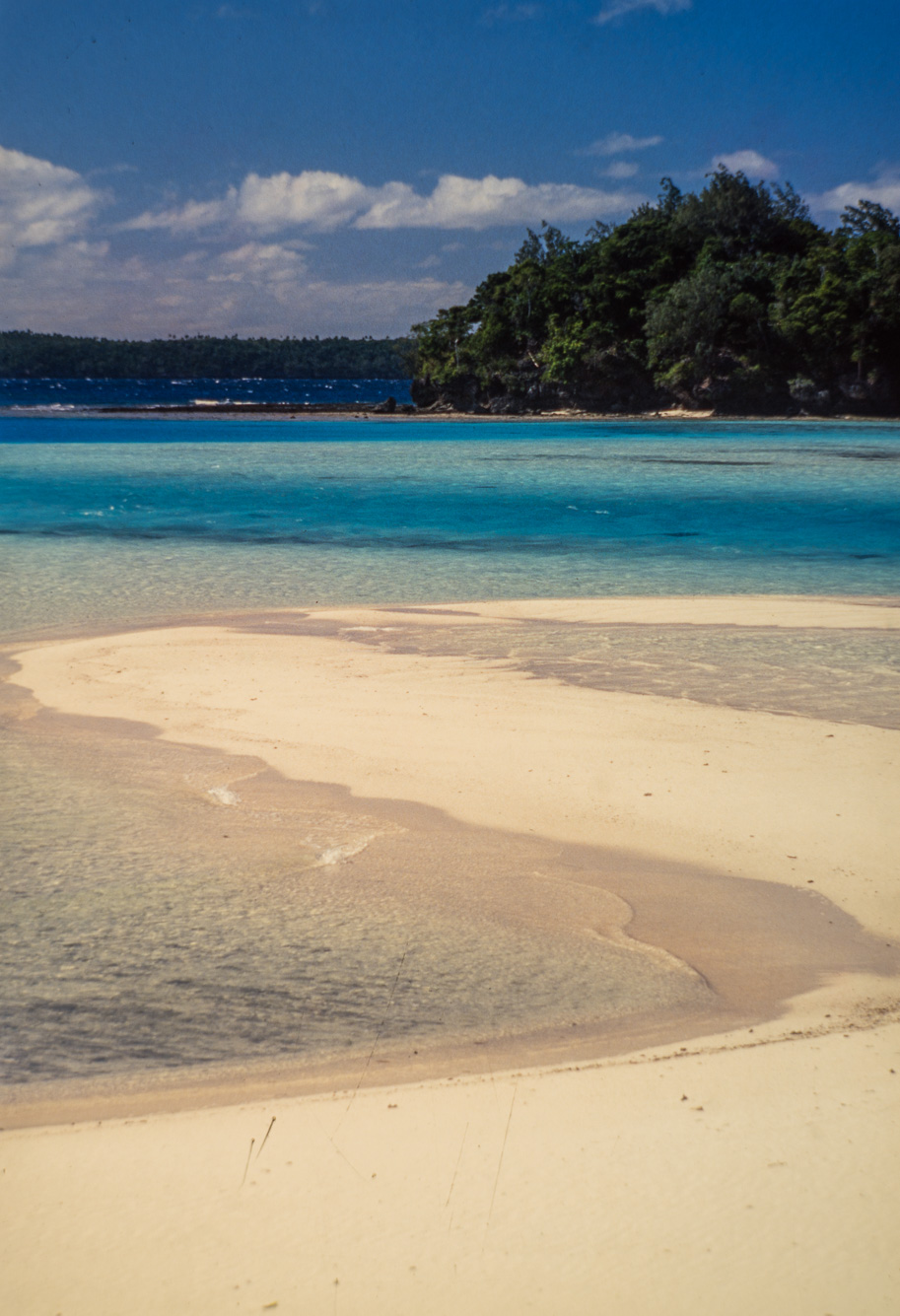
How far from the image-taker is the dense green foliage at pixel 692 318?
232ft

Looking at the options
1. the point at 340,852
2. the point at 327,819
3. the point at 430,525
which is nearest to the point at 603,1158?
the point at 340,852

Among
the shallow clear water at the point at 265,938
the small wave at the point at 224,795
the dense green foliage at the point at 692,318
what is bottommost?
the shallow clear water at the point at 265,938

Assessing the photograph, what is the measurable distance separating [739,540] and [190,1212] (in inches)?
628

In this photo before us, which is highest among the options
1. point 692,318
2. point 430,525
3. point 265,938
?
point 692,318

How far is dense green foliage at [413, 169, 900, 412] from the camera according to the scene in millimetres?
70562

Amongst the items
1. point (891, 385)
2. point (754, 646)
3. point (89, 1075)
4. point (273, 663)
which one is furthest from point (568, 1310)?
point (891, 385)

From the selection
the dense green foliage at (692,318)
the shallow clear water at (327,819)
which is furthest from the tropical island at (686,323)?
the shallow clear water at (327,819)

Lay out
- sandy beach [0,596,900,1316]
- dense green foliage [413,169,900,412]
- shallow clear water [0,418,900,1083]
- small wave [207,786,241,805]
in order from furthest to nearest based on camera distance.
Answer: dense green foliage [413,169,900,412], small wave [207,786,241,805], shallow clear water [0,418,900,1083], sandy beach [0,596,900,1316]

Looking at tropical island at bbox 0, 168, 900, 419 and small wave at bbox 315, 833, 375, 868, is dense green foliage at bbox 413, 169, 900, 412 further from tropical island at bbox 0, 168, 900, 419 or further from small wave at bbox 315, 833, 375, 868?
small wave at bbox 315, 833, 375, 868

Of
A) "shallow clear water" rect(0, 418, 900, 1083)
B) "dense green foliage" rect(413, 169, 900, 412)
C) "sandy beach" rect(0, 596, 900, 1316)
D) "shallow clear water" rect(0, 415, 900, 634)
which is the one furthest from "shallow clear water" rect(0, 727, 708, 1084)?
"dense green foliage" rect(413, 169, 900, 412)

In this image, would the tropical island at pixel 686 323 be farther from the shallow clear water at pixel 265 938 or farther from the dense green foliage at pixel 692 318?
the shallow clear water at pixel 265 938

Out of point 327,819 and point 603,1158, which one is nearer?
point 603,1158

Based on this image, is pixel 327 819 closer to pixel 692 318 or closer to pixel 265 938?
pixel 265 938

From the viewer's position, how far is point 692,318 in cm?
7456
